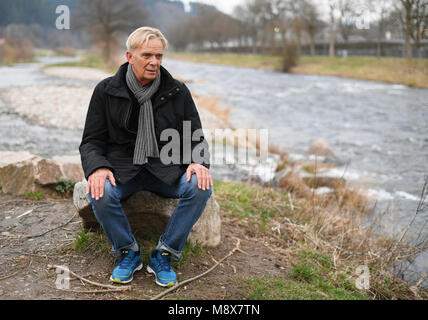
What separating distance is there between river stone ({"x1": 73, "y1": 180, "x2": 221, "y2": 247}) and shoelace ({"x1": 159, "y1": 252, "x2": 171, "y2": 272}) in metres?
0.41

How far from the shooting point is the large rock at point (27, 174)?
5.00m

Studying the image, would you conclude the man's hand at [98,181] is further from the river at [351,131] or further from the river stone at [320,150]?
the river stone at [320,150]

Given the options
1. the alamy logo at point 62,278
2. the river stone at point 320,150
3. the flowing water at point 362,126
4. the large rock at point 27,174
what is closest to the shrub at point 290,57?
the flowing water at point 362,126

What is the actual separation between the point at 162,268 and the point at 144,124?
43.6 inches

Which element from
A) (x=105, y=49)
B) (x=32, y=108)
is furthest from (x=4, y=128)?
(x=105, y=49)

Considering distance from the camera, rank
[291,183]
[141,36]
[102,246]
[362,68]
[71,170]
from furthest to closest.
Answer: [362,68] < [291,183] < [71,170] < [102,246] < [141,36]

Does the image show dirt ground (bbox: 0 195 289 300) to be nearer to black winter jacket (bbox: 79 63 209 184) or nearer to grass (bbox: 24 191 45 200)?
grass (bbox: 24 191 45 200)

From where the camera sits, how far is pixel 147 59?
3.21 meters

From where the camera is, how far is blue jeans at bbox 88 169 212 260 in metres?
3.08

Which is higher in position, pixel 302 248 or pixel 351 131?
pixel 351 131

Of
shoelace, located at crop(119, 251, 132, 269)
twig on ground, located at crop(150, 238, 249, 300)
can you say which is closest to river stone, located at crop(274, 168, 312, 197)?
twig on ground, located at crop(150, 238, 249, 300)

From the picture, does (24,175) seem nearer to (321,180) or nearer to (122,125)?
(122,125)

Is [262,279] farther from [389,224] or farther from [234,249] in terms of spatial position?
[389,224]

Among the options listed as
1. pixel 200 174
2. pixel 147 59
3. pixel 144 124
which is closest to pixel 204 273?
pixel 200 174
